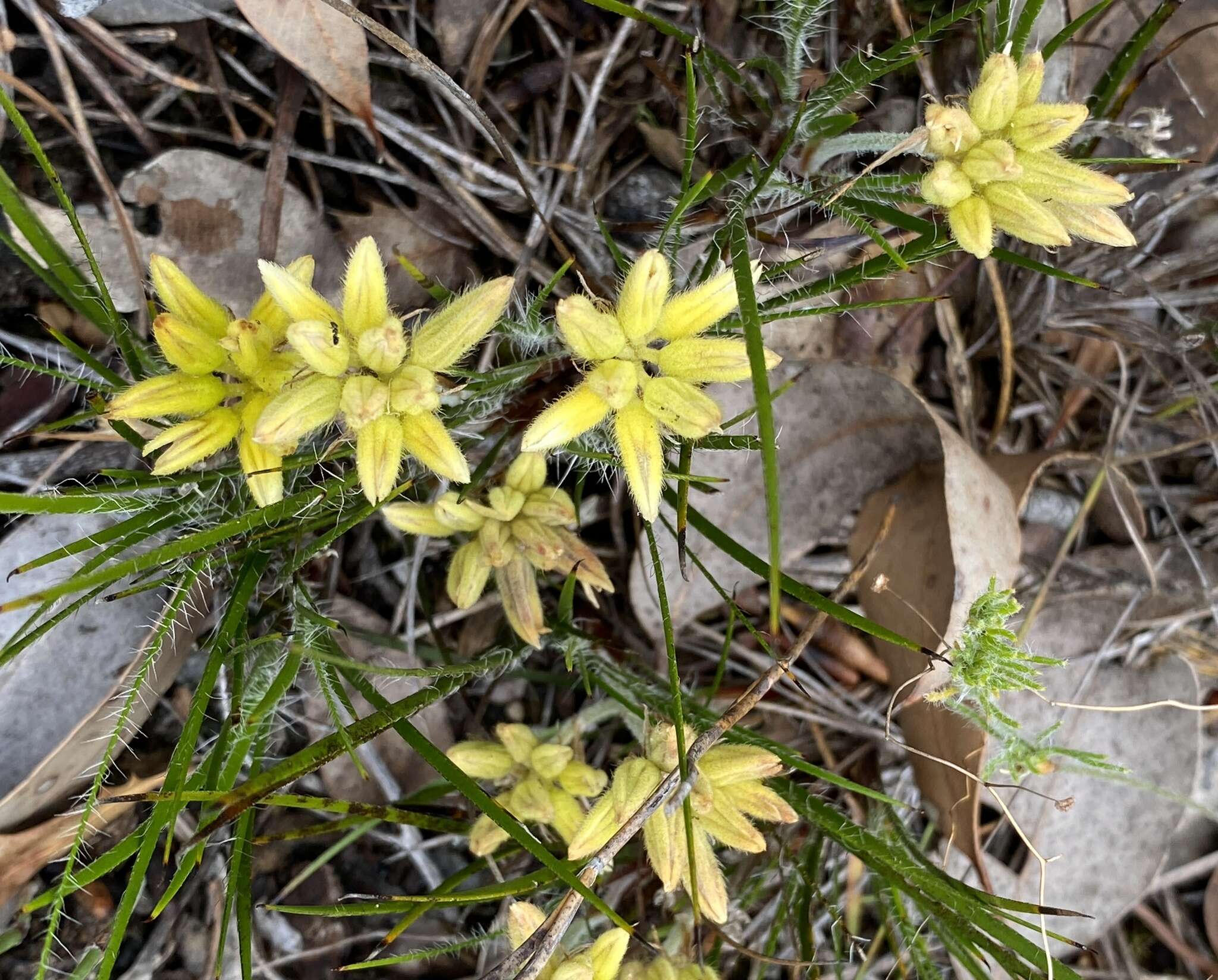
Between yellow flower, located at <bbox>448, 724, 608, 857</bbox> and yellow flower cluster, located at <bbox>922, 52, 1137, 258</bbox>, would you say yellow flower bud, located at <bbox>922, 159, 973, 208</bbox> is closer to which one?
yellow flower cluster, located at <bbox>922, 52, 1137, 258</bbox>

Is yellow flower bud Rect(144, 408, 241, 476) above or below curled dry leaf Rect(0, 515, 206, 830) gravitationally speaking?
above

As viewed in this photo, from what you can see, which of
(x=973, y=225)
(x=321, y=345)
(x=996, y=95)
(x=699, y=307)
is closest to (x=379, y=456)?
(x=321, y=345)

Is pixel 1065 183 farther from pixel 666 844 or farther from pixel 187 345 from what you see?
pixel 187 345

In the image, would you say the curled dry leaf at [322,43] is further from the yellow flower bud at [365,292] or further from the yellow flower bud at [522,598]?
the yellow flower bud at [522,598]

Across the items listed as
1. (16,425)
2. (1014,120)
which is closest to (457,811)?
(16,425)

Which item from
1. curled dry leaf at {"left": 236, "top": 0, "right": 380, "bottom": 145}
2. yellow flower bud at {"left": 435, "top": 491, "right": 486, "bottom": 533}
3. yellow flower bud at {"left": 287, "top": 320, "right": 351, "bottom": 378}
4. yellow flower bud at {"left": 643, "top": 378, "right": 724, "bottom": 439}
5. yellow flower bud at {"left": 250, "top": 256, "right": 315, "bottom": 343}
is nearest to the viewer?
yellow flower bud at {"left": 287, "top": 320, "right": 351, "bottom": 378}

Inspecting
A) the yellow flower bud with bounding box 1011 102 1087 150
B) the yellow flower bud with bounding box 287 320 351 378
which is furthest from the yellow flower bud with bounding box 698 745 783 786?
the yellow flower bud with bounding box 1011 102 1087 150
